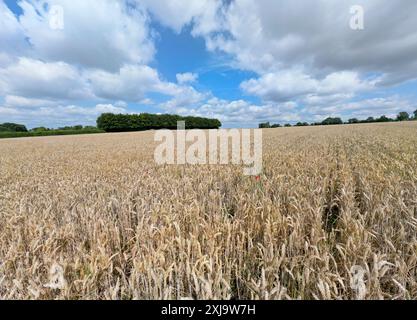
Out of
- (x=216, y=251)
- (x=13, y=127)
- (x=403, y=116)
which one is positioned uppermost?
(x=403, y=116)

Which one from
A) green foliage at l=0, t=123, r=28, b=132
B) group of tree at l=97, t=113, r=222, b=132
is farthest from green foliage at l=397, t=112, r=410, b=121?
green foliage at l=0, t=123, r=28, b=132

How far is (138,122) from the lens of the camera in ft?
332

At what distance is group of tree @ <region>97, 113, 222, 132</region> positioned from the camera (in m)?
98.3

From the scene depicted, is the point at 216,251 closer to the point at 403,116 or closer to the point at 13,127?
the point at 13,127

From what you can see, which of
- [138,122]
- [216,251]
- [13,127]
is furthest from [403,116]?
[13,127]

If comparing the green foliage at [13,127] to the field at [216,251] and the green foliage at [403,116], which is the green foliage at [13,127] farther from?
the green foliage at [403,116]

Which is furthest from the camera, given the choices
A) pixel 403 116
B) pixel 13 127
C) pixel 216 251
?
pixel 403 116

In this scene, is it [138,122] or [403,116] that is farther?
[403,116]

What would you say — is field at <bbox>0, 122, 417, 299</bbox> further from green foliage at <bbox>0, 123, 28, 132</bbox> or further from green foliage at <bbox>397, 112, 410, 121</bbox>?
green foliage at <bbox>397, 112, 410, 121</bbox>
